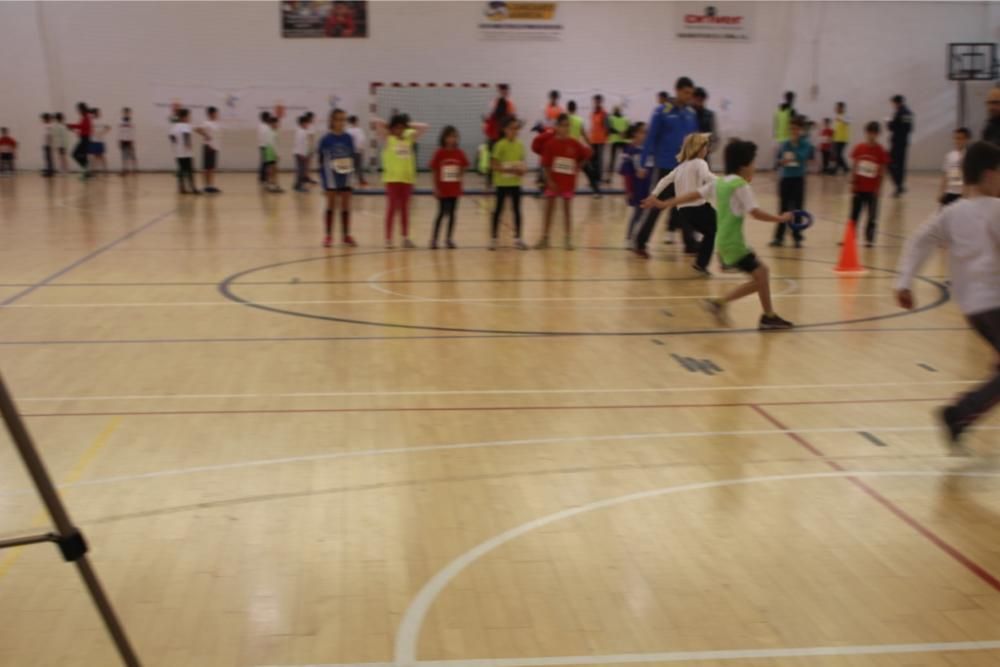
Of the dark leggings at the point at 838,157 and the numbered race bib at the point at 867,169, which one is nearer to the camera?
the numbered race bib at the point at 867,169

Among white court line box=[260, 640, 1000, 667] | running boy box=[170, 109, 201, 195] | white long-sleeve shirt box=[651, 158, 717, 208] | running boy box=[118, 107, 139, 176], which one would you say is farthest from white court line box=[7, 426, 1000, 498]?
running boy box=[118, 107, 139, 176]

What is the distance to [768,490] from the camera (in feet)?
16.9

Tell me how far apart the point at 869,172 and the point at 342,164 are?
6889 millimetres

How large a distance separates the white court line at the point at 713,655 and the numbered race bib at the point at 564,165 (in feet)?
35.2

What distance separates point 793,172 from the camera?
1423cm

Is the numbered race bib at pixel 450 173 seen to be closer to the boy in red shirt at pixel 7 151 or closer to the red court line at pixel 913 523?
the red court line at pixel 913 523

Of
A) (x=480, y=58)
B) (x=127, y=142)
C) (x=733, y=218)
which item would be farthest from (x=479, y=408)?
(x=480, y=58)

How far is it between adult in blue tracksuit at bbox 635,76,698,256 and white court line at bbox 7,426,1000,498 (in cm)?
700

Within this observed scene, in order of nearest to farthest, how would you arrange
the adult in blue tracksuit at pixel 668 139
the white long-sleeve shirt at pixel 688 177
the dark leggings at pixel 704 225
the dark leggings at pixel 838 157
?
the white long-sleeve shirt at pixel 688 177 → the dark leggings at pixel 704 225 → the adult in blue tracksuit at pixel 668 139 → the dark leggings at pixel 838 157

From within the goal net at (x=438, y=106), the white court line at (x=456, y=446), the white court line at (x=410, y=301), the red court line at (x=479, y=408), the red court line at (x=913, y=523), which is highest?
the goal net at (x=438, y=106)

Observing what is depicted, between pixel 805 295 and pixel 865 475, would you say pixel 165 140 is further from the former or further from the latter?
pixel 865 475

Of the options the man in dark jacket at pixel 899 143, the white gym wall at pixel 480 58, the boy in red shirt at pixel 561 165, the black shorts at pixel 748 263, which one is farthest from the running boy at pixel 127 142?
the black shorts at pixel 748 263

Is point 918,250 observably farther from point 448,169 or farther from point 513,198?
point 513,198

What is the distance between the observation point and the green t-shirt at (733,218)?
29.4 ft
